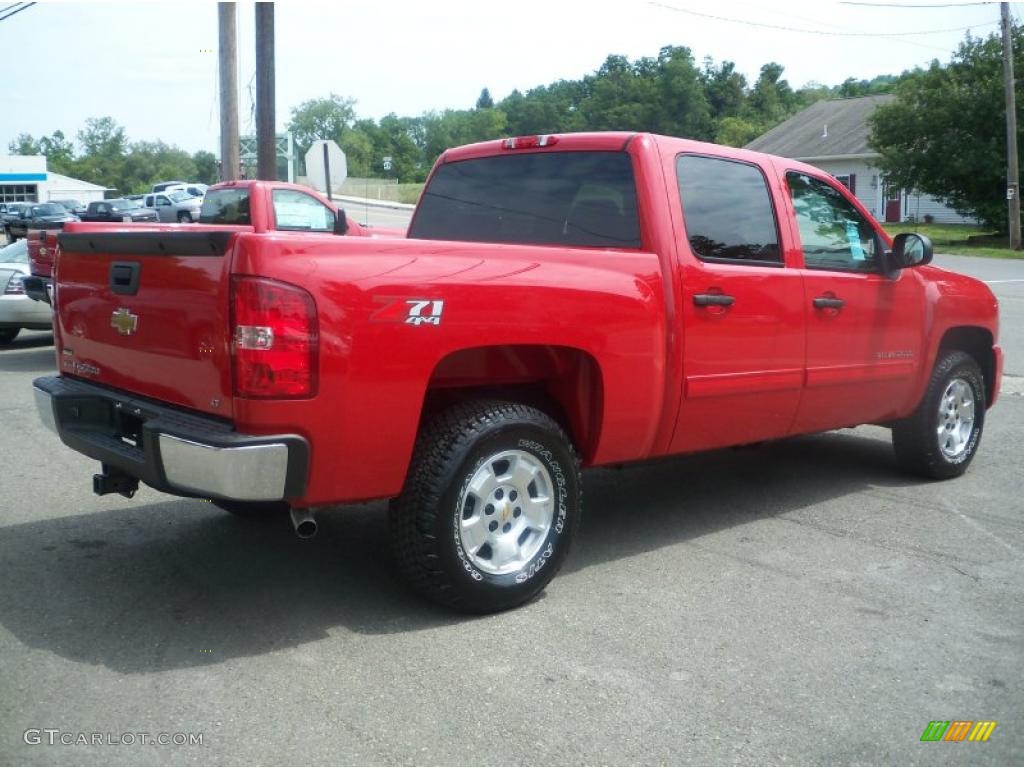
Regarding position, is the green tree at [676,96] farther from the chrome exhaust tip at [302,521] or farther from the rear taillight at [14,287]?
the chrome exhaust tip at [302,521]

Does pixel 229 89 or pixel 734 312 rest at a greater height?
pixel 229 89

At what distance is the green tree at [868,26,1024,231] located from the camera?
36562 millimetres

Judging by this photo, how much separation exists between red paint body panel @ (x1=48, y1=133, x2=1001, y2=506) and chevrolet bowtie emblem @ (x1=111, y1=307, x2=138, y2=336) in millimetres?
56

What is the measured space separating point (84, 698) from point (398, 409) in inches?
56.1

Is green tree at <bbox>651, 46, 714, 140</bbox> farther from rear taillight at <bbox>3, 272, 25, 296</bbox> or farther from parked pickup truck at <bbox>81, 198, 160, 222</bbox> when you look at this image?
rear taillight at <bbox>3, 272, 25, 296</bbox>

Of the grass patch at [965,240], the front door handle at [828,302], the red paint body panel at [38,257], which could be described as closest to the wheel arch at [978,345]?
the front door handle at [828,302]

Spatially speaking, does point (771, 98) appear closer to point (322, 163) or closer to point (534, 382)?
point (322, 163)

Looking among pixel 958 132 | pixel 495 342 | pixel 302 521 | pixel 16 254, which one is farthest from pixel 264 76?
pixel 958 132

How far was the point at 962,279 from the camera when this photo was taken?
681cm

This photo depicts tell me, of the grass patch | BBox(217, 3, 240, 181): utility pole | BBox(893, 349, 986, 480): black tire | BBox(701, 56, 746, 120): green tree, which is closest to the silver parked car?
BBox(217, 3, 240, 181): utility pole

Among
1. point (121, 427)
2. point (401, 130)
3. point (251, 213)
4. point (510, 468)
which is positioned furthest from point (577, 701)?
point (401, 130)

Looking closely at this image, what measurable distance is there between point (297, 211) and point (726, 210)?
1001 centimetres

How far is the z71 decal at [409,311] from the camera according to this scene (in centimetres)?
388

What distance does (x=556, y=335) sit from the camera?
4426mm
